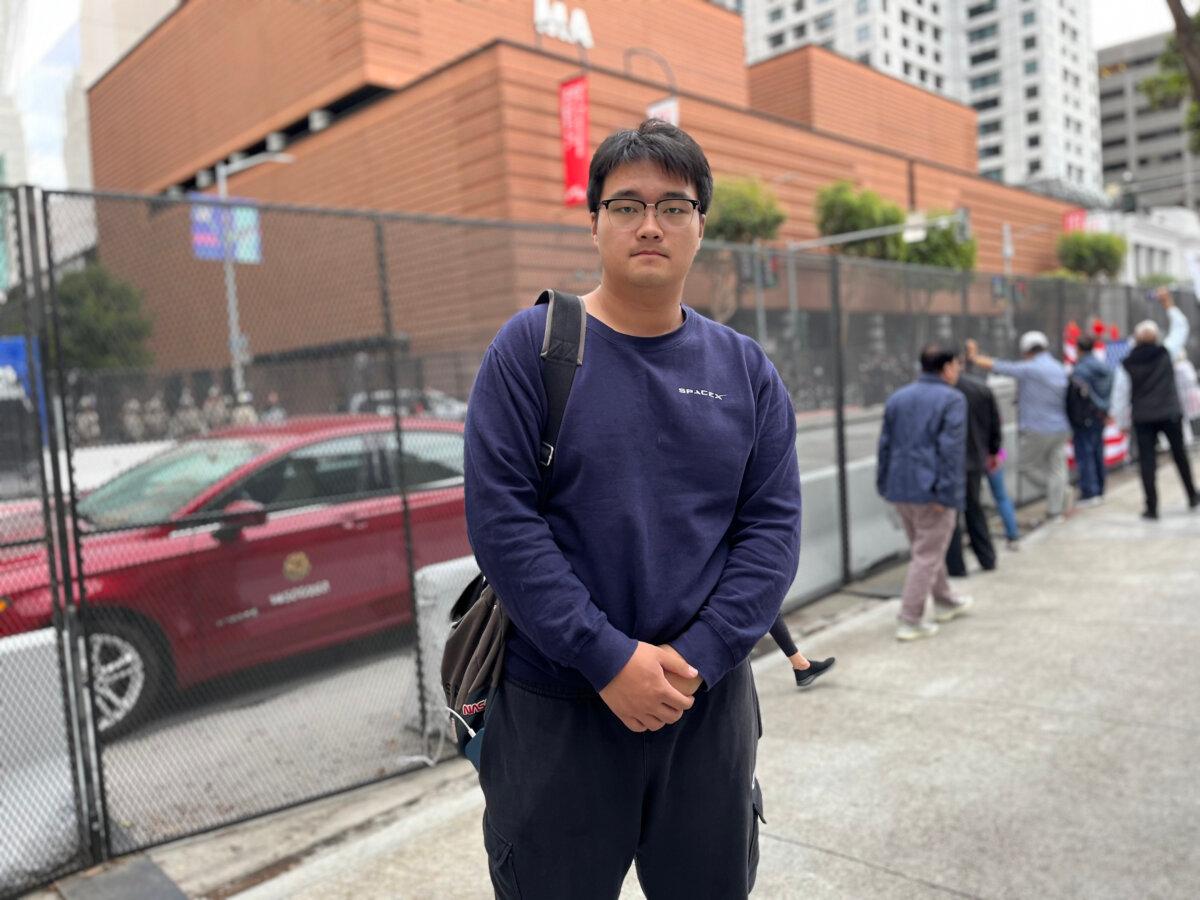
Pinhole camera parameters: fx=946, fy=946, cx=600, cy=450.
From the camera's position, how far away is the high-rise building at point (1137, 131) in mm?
116750

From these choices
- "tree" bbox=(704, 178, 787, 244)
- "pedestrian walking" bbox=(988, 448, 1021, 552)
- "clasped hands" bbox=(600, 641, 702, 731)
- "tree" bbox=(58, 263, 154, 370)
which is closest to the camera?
"clasped hands" bbox=(600, 641, 702, 731)

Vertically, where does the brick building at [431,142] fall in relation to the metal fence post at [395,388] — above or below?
above

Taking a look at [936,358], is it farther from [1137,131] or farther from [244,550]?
[1137,131]

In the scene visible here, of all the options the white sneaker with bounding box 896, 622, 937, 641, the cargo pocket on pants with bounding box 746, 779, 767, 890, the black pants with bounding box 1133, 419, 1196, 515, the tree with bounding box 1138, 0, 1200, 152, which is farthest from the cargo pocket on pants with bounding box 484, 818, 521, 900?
the black pants with bounding box 1133, 419, 1196, 515

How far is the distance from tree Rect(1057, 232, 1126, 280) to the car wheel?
2993 inches

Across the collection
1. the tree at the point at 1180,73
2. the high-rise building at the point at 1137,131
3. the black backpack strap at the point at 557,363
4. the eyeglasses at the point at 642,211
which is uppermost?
the high-rise building at the point at 1137,131

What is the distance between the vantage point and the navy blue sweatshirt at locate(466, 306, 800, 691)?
5.29 ft

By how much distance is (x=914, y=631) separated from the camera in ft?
19.1

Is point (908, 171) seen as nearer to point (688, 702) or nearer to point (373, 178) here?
point (373, 178)

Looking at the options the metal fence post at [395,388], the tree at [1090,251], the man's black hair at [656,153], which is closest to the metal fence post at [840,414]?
the metal fence post at [395,388]

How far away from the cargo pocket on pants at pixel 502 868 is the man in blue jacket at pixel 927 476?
14.8 feet

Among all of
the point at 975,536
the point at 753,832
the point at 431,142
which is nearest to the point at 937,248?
the point at 431,142

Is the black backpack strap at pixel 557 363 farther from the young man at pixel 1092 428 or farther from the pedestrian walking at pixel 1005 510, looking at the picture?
the young man at pixel 1092 428

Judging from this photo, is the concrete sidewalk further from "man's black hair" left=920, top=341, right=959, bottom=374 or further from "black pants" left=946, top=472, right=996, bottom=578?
"man's black hair" left=920, top=341, right=959, bottom=374
